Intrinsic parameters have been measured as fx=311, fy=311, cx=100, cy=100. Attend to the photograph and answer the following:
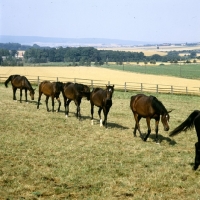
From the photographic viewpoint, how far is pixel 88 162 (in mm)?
9516

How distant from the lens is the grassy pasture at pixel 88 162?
7.46 metres

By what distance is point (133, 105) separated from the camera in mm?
13469

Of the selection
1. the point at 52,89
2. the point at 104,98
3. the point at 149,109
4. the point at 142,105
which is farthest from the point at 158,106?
the point at 52,89

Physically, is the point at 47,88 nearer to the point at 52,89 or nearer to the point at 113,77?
the point at 52,89

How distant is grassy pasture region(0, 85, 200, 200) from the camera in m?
7.46

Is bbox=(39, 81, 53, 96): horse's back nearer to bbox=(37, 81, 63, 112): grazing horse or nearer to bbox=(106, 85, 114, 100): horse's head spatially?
bbox=(37, 81, 63, 112): grazing horse

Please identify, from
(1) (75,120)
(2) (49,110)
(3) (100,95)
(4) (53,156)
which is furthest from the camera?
(2) (49,110)

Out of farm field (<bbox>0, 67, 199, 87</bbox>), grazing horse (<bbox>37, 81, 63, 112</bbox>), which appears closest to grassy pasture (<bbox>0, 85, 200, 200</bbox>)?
grazing horse (<bbox>37, 81, 63, 112</bbox>)

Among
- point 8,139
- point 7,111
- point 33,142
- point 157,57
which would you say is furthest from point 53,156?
point 157,57

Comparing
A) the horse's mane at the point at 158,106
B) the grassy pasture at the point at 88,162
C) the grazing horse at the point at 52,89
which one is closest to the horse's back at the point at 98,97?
the grassy pasture at the point at 88,162

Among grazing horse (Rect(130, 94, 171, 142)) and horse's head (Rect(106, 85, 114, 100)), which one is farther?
horse's head (Rect(106, 85, 114, 100))

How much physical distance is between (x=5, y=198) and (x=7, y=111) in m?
10.8

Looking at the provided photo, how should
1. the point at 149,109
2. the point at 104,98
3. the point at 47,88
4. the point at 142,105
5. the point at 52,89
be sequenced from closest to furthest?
the point at 149,109, the point at 142,105, the point at 104,98, the point at 52,89, the point at 47,88

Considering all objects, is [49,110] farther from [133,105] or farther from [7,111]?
[133,105]
